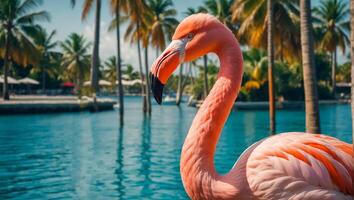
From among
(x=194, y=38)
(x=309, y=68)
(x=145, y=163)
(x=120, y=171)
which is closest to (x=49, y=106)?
(x=145, y=163)

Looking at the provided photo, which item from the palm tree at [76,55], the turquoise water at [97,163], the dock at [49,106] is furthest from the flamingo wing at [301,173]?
the palm tree at [76,55]

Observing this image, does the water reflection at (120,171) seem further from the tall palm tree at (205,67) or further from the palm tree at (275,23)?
the tall palm tree at (205,67)

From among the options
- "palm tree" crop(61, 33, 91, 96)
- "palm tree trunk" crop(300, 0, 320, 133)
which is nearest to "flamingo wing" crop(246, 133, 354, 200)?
"palm tree trunk" crop(300, 0, 320, 133)

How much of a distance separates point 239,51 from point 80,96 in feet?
109

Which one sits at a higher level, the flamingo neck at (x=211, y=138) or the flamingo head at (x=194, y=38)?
the flamingo head at (x=194, y=38)

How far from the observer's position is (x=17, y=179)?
8430 millimetres

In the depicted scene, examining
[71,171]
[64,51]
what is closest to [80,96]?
[71,171]

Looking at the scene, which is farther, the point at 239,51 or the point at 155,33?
the point at 155,33

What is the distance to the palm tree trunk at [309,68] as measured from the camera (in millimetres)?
6077

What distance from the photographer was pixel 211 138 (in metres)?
2.46

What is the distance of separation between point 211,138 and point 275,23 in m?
27.6

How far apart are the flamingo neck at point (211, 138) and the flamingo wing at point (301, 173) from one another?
184mm

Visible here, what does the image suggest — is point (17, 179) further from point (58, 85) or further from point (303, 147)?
point (58, 85)

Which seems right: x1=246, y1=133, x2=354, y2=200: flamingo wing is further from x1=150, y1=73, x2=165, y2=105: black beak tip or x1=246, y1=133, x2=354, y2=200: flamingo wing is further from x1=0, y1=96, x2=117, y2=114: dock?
x1=0, y1=96, x2=117, y2=114: dock
